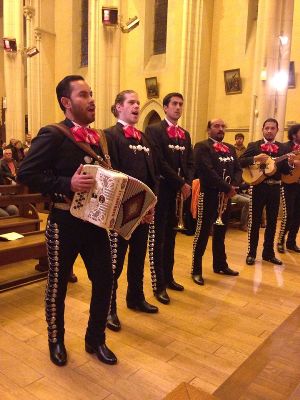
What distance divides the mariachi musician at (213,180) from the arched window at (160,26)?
10586mm

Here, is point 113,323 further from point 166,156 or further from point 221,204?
point 221,204

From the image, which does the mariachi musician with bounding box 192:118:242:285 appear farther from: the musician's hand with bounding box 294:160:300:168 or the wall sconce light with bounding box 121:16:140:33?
the wall sconce light with bounding box 121:16:140:33

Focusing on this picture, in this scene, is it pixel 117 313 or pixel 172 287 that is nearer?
pixel 117 313

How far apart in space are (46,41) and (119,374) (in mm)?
16582

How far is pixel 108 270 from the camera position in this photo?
94.0 inches

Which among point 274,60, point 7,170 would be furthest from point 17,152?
point 274,60

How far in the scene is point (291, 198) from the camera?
532 cm

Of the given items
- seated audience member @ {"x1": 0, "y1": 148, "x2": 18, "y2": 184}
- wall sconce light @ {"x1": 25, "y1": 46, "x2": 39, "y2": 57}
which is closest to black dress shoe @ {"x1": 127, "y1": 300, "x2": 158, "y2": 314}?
seated audience member @ {"x1": 0, "y1": 148, "x2": 18, "y2": 184}

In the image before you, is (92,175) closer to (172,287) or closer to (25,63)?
(172,287)

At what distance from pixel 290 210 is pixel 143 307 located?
9.72 ft

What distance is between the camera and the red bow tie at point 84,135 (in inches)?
88.7

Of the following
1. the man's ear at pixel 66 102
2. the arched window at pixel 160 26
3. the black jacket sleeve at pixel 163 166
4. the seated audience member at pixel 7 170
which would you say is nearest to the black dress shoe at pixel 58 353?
the man's ear at pixel 66 102

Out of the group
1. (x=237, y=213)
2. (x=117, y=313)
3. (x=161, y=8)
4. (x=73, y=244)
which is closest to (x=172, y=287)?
(x=117, y=313)

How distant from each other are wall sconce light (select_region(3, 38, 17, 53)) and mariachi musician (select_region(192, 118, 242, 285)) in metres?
13.2
